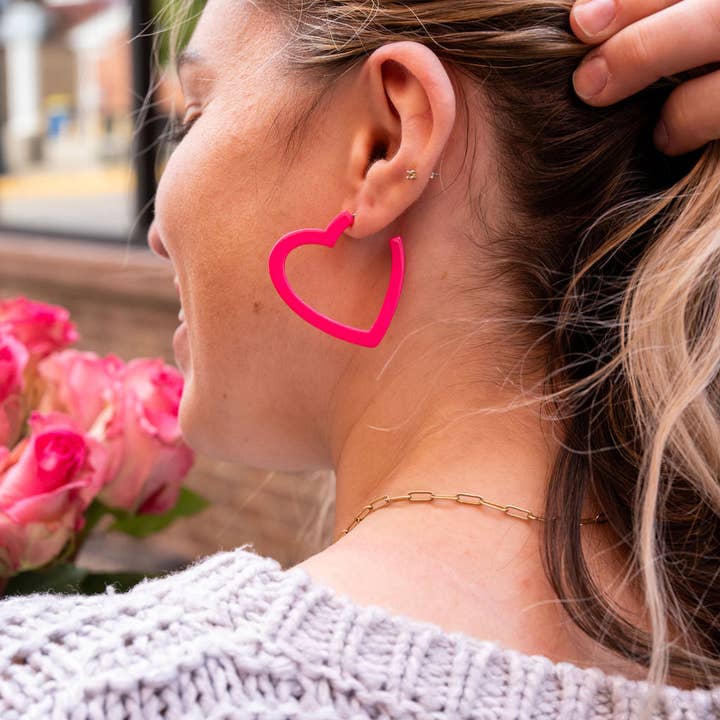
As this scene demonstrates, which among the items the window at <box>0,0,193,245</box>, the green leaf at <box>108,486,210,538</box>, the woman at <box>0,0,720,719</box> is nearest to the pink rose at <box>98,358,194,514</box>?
the green leaf at <box>108,486,210,538</box>

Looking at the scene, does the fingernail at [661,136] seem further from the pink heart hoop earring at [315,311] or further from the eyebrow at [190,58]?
the eyebrow at [190,58]

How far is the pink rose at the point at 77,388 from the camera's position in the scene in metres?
0.89

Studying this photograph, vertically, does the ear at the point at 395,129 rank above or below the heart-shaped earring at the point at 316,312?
above

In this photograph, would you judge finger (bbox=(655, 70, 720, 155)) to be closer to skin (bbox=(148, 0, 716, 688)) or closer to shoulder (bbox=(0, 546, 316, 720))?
skin (bbox=(148, 0, 716, 688))

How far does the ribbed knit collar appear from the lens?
1.82ft

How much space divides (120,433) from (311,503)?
3.15 feet

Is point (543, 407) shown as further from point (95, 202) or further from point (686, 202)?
point (95, 202)

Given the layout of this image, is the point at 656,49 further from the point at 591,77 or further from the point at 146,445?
the point at 146,445

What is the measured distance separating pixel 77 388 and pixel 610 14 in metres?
0.55

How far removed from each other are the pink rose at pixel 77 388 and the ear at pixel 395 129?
32 cm

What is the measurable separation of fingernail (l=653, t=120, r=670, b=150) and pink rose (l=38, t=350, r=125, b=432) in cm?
51

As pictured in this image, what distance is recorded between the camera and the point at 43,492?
2.54 ft

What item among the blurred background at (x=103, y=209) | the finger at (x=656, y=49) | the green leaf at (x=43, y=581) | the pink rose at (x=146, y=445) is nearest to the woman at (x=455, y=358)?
the finger at (x=656, y=49)

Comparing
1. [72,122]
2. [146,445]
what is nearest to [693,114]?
[146,445]
